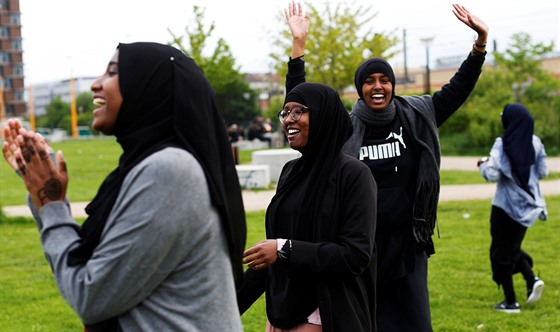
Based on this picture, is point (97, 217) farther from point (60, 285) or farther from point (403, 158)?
point (403, 158)

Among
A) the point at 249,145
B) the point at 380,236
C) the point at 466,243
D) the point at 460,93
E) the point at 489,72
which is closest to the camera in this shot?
the point at 380,236

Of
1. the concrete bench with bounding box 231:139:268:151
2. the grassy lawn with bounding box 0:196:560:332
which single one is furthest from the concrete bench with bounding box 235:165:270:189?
the concrete bench with bounding box 231:139:268:151

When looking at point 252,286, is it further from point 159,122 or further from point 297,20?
point 297,20

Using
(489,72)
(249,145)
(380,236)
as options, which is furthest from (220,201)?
(249,145)

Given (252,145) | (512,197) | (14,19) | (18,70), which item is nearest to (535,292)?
(512,197)

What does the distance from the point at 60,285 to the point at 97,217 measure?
201 millimetres

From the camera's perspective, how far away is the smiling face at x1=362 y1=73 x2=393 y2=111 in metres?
4.62

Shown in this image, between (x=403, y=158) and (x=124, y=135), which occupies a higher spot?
(x=124, y=135)

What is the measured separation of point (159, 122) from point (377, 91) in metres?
2.64

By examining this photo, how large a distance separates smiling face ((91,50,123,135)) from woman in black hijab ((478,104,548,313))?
5.41 metres

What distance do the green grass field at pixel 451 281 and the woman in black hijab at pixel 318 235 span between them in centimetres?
322

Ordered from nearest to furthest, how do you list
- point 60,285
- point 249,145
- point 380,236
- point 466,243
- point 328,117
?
1. point 60,285
2. point 328,117
3. point 380,236
4. point 466,243
5. point 249,145

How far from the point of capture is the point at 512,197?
23.3 feet

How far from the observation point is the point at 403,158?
4562mm
